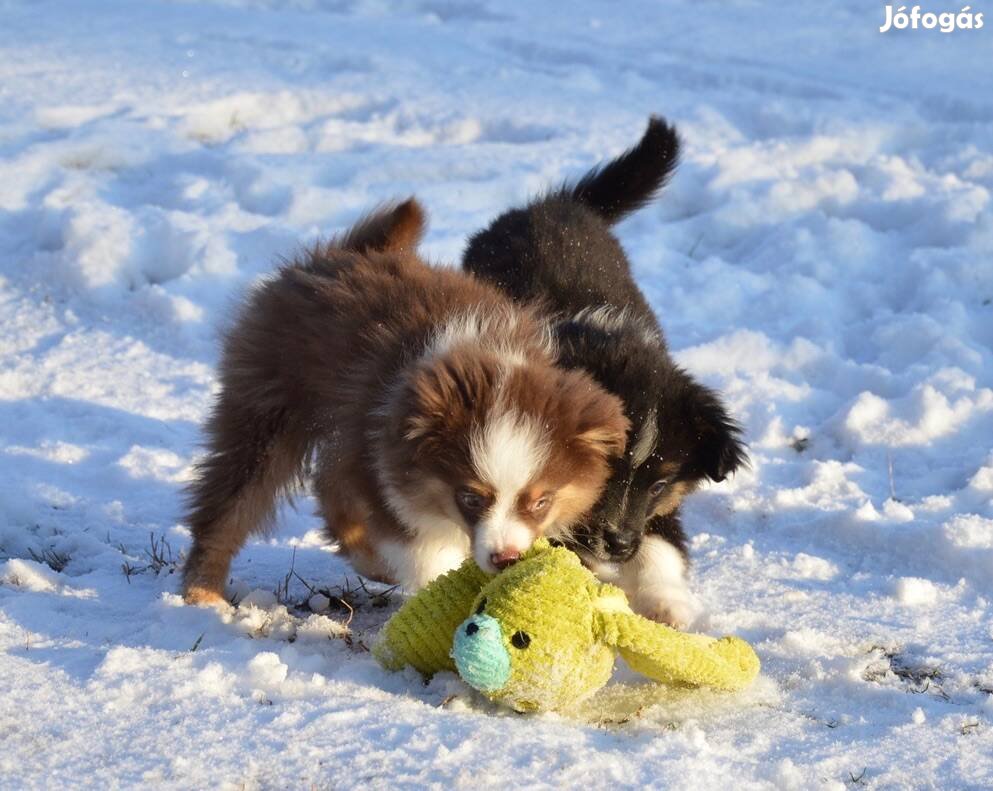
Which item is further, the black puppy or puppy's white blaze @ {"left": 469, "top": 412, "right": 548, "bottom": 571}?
the black puppy

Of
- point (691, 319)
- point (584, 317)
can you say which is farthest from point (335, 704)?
point (691, 319)

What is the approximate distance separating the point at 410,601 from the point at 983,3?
31.8 feet

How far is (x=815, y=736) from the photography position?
2883 millimetres

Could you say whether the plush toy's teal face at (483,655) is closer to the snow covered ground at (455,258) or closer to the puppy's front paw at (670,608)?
the snow covered ground at (455,258)

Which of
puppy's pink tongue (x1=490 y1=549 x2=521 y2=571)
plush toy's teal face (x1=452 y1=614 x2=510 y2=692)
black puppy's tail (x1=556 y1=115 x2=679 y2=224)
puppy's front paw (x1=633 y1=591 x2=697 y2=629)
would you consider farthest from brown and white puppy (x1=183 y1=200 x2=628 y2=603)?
black puppy's tail (x1=556 y1=115 x2=679 y2=224)

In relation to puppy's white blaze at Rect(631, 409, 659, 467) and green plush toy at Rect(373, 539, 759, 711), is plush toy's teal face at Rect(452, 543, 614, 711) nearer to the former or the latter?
green plush toy at Rect(373, 539, 759, 711)

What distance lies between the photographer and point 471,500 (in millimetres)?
3178

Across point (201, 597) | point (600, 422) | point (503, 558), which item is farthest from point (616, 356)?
point (201, 597)

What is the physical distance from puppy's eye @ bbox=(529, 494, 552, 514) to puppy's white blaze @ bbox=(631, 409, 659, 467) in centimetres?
39

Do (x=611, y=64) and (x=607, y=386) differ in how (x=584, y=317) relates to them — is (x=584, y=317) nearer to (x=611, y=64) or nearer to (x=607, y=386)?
(x=607, y=386)

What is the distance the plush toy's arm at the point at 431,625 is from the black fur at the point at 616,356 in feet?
1.80

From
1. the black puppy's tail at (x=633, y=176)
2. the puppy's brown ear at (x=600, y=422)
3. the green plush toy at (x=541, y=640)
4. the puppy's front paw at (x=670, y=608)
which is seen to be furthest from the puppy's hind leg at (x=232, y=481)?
the black puppy's tail at (x=633, y=176)

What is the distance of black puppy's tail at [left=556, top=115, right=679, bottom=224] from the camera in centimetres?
534

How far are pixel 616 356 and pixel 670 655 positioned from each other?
1.05 m
